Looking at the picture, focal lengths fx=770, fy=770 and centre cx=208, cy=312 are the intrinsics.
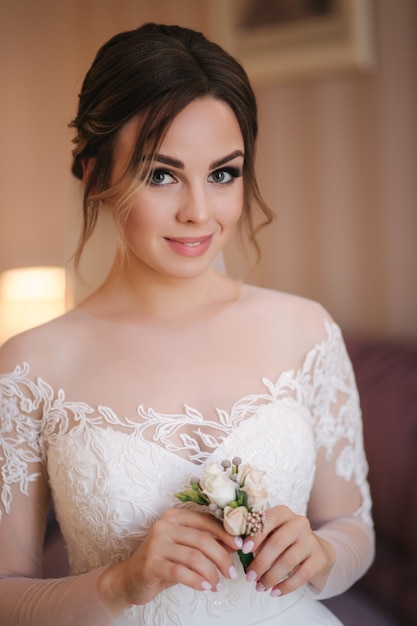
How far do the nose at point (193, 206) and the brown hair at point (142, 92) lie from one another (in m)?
0.08

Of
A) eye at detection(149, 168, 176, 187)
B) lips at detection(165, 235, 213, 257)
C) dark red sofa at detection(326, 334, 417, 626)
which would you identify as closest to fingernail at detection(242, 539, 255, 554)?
lips at detection(165, 235, 213, 257)

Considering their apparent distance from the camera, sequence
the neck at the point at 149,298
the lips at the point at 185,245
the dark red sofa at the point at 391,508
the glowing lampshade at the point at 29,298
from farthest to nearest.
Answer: the glowing lampshade at the point at 29,298
the dark red sofa at the point at 391,508
the neck at the point at 149,298
the lips at the point at 185,245

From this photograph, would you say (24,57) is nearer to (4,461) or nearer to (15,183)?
(15,183)

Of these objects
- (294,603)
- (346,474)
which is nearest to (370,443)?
(346,474)

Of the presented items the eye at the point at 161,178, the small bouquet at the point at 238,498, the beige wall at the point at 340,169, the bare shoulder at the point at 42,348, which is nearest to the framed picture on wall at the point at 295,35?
the beige wall at the point at 340,169

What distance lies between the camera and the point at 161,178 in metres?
1.28

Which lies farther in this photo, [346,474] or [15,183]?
[15,183]

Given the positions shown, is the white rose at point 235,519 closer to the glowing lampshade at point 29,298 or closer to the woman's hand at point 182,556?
the woman's hand at point 182,556

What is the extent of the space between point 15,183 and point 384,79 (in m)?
1.70

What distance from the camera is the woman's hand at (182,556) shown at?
1128 millimetres

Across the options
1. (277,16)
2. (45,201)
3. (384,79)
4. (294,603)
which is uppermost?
(277,16)

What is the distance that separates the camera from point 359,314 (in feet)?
8.17

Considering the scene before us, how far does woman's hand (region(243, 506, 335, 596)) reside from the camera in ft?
3.78

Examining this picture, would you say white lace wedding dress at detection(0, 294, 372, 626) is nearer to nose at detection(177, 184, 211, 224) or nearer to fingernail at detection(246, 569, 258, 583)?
fingernail at detection(246, 569, 258, 583)
